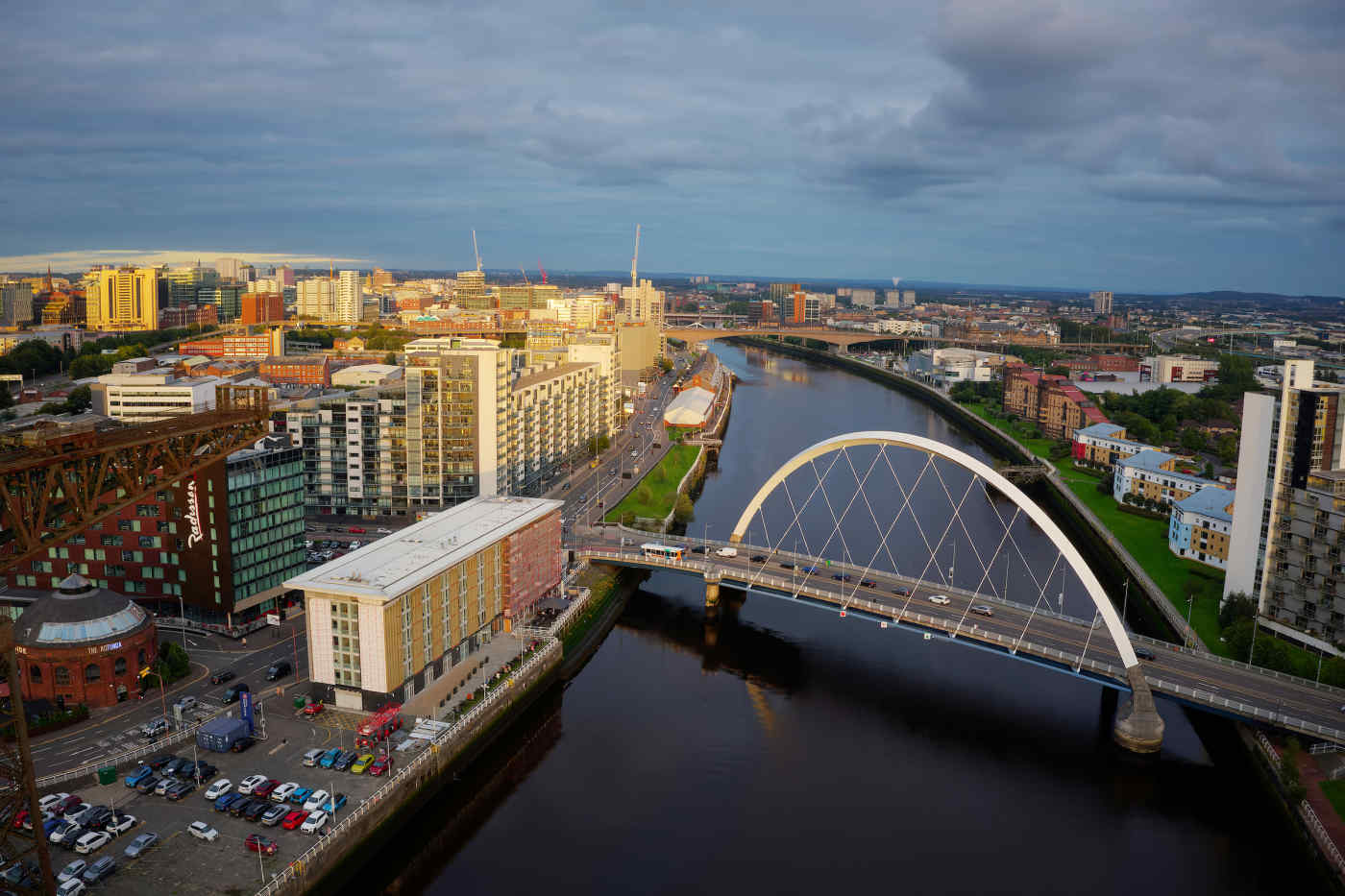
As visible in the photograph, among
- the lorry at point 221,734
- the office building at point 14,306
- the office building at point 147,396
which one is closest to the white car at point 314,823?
the lorry at point 221,734

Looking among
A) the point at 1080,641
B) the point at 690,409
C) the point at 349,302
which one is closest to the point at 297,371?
the point at 690,409

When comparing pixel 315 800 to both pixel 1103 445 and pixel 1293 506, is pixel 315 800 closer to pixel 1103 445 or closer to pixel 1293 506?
pixel 1293 506

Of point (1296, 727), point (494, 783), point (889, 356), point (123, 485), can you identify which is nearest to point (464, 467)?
point (494, 783)

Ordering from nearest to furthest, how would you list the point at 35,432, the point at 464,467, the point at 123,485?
1. the point at 35,432
2. the point at 123,485
3. the point at 464,467

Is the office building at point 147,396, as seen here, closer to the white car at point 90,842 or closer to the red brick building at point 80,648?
the red brick building at point 80,648

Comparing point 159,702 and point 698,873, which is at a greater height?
point 159,702

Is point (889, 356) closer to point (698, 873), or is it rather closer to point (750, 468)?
point (750, 468)
